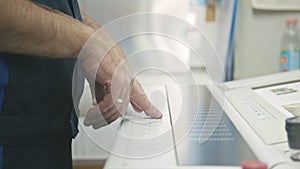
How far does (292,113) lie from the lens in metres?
0.84

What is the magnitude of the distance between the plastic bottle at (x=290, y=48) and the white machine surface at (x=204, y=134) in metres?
0.78

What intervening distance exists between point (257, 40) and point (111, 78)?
1146 mm

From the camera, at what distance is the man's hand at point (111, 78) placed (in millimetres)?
776

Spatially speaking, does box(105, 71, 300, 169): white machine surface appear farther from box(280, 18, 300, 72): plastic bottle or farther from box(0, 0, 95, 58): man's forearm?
box(280, 18, 300, 72): plastic bottle

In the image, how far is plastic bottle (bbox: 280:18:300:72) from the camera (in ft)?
5.61

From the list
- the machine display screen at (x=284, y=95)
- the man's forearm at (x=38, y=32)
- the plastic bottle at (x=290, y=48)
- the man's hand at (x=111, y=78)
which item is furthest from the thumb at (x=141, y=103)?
the plastic bottle at (x=290, y=48)

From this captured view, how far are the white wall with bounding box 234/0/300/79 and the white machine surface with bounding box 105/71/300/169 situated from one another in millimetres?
845

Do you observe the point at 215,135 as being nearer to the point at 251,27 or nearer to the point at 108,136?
the point at 108,136

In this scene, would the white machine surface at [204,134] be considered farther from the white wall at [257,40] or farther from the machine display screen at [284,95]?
the white wall at [257,40]

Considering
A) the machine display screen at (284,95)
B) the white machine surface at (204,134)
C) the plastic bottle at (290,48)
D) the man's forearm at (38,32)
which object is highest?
the man's forearm at (38,32)

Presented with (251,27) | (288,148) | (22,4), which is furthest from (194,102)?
(251,27)

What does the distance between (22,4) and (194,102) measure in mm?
368

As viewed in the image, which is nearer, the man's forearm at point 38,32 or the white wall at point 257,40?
the man's forearm at point 38,32

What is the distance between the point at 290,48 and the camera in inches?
69.7
